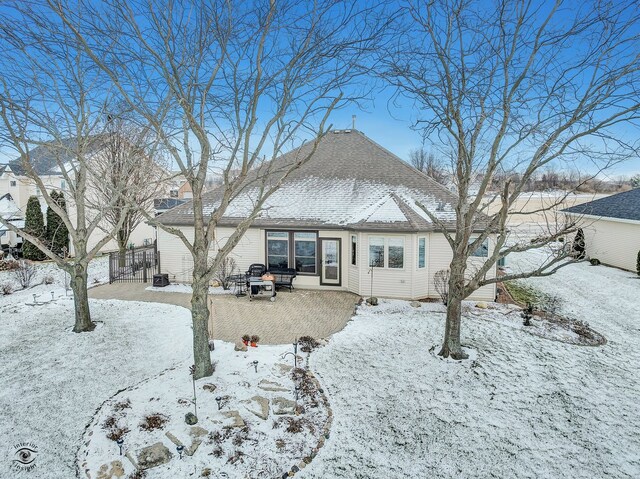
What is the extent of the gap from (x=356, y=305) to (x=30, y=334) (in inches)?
354

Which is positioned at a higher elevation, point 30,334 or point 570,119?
point 570,119

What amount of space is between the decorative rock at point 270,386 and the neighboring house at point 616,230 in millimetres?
16098

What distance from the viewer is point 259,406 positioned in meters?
6.62

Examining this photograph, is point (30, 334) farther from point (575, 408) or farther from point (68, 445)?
point (575, 408)

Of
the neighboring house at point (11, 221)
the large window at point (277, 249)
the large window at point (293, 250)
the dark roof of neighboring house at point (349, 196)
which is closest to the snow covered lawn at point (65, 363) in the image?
the large window at point (277, 249)

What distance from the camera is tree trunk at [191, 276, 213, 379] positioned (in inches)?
282

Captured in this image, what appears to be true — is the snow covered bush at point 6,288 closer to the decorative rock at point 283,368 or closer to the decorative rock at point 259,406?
the decorative rock at point 283,368

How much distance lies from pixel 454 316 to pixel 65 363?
8.33 m

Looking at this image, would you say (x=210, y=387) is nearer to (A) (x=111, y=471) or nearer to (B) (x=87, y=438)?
(B) (x=87, y=438)

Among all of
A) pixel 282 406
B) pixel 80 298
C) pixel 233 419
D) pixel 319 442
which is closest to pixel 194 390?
pixel 233 419

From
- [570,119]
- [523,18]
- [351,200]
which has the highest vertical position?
Result: [523,18]

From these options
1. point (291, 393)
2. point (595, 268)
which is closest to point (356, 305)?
point (291, 393)

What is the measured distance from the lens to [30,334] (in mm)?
9836

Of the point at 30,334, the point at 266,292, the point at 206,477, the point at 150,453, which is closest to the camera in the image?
the point at 206,477
